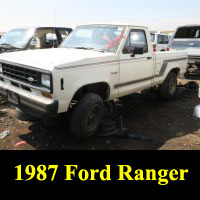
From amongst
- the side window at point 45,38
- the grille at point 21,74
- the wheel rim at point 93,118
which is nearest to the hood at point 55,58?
the grille at point 21,74

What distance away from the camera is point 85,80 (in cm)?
414

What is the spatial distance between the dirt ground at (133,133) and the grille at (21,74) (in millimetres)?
1057

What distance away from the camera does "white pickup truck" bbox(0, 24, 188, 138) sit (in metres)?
3.82

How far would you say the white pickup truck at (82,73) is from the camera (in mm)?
3822

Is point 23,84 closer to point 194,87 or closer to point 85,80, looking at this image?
point 85,80

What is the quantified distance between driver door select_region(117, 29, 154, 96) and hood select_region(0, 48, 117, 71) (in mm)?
422

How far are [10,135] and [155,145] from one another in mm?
2520

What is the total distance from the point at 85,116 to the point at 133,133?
1.19 meters

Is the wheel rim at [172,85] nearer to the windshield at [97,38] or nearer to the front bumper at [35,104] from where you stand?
the windshield at [97,38]

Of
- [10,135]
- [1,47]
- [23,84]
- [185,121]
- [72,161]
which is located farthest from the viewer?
[1,47]

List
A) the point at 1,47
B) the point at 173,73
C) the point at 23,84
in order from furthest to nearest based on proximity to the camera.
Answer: the point at 1,47, the point at 173,73, the point at 23,84

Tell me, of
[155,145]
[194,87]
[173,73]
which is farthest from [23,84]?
[194,87]

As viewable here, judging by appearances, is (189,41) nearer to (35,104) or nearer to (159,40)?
(159,40)

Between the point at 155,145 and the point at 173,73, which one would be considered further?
the point at 173,73
